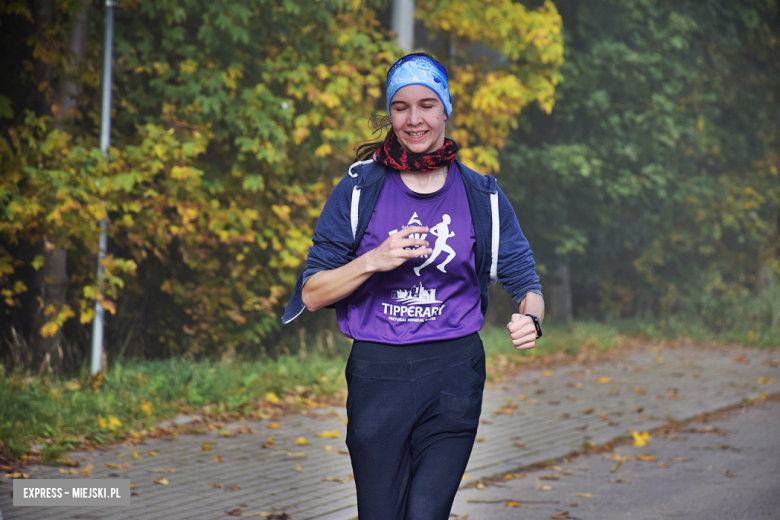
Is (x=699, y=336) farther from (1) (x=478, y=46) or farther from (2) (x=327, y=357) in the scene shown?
(2) (x=327, y=357)

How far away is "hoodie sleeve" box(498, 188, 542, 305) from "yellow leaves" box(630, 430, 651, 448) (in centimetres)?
471

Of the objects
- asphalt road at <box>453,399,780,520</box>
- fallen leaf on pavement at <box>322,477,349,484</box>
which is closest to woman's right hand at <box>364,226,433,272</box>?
asphalt road at <box>453,399,780,520</box>

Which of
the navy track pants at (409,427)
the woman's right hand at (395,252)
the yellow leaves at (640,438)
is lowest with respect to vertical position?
the yellow leaves at (640,438)

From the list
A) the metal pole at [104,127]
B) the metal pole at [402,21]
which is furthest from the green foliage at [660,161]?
the metal pole at [104,127]

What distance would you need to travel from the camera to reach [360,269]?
8.59 feet

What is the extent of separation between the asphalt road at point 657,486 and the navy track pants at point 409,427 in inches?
100

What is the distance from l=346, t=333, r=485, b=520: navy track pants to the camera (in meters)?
2.73

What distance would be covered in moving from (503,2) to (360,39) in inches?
77.3

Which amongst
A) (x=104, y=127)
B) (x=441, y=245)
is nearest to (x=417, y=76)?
(x=441, y=245)

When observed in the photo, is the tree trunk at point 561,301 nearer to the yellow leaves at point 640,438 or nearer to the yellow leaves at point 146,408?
the yellow leaves at point 640,438

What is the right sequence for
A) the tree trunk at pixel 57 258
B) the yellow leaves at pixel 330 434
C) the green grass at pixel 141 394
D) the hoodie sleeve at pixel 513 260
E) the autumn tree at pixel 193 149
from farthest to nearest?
1. the tree trunk at pixel 57 258
2. the autumn tree at pixel 193 149
3. the yellow leaves at pixel 330 434
4. the green grass at pixel 141 394
5. the hoodie sleeve at pixel 513 260

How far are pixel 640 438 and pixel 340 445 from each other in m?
2.46

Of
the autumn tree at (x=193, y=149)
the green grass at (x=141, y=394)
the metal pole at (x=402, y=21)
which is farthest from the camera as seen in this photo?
the metal pole at (x=402, y=21)

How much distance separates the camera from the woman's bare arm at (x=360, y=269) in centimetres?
255
